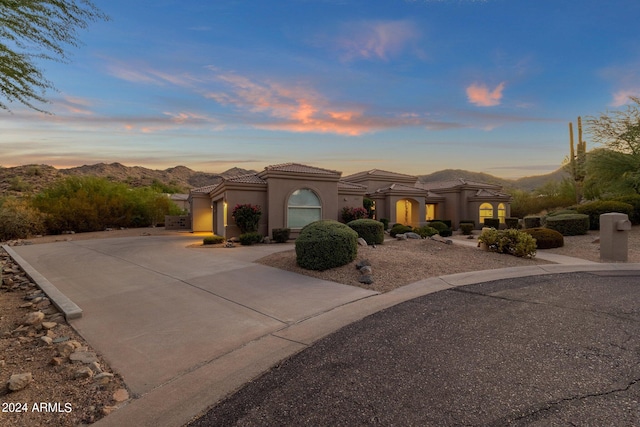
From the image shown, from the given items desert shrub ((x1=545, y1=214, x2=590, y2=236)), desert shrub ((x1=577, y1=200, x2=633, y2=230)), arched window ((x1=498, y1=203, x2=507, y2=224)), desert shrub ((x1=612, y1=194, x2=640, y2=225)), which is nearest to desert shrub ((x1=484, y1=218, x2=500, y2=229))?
arched window ((x1=498, y1=203, x2=507, y2=224))

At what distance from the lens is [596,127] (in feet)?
72.8

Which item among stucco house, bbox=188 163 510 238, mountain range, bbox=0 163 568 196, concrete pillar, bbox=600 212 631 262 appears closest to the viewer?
concrete pillar, bbox=600 212 631 262

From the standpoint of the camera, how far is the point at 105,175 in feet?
222

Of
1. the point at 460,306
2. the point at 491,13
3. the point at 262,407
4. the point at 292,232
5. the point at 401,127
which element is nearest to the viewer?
the point at 262,407

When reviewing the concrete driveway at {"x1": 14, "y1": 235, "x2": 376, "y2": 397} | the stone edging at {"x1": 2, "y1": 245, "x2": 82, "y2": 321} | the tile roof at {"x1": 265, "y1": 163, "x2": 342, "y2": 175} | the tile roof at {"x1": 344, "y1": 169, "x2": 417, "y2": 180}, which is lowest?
the concrete driveway at {"x1": 14, "y1": 235, "x2": 376, "y2": 397}

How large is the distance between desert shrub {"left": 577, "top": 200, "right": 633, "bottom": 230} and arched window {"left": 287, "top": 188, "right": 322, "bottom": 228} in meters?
15.3

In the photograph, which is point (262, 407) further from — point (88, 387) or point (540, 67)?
point (540, 67)

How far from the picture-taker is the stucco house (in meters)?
17.4

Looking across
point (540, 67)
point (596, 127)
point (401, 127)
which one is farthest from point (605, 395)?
point (596, 127)

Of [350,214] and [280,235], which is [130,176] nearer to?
[350,214]

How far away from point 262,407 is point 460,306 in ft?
14.1

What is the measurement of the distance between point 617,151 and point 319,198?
2048 centimetres

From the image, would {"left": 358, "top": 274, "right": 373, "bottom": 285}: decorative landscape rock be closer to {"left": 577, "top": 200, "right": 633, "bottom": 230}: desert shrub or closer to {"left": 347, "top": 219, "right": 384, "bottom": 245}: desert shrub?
{"left": 347, "top": 219, "right": 384, "bottom": 245}: desert shrub

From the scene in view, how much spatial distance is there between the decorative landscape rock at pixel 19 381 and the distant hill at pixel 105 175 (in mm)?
16799
